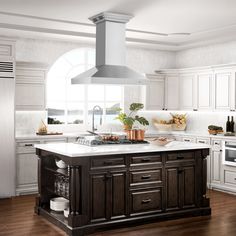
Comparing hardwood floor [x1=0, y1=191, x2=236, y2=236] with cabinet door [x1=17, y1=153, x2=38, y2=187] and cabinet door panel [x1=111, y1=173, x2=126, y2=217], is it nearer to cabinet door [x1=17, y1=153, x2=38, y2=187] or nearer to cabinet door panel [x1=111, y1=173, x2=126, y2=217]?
cabinet door panel [x1=111, y1=173, x2=126, y2=217]

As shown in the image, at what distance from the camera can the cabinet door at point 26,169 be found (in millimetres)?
7277

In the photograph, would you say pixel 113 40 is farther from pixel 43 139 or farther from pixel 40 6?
pixel 43 139

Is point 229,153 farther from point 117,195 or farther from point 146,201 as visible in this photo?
point 117,195

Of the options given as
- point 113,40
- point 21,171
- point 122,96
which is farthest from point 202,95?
point 21,171

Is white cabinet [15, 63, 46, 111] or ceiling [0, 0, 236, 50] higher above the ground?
ceiling [0, 0, 236, 50]

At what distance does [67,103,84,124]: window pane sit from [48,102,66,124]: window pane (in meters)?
0.12

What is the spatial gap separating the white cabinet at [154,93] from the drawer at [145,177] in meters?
3.55

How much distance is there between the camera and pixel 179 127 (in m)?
9.05

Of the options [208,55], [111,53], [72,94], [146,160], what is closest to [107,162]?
[146,160]

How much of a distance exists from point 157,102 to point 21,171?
334 cm

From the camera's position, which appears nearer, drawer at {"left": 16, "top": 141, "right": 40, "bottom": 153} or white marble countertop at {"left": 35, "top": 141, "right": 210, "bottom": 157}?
white marble countertop at {"left": 35, "top": 141, "right": 210, "bottom": 157}

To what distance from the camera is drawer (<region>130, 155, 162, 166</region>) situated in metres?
5.48

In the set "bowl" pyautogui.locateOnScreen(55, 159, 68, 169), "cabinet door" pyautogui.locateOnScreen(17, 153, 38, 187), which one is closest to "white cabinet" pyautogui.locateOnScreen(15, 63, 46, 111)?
"cabinet door" pyautogui.locateOnScreen(17, 153, 38, 187)

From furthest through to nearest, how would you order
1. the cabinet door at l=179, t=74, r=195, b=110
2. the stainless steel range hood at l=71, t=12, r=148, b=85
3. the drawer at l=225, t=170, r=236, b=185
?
the cabinet door at l=179, t=74, r=195, b=110, the drawer at l=225, t=170, r=236, b=185, the stainless steel range hood at l=71, t=12, r=148, b=85
